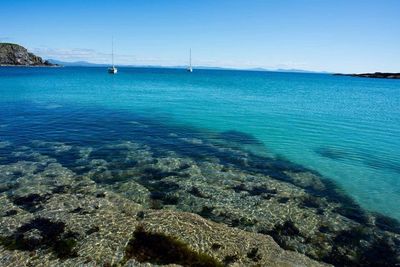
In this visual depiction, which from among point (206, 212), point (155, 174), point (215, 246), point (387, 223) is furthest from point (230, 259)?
point (155, 174)

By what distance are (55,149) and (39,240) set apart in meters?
14.8

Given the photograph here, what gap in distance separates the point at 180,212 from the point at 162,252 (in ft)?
11.5

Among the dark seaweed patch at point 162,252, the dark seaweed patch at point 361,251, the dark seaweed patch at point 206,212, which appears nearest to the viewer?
the dark seaweed patch at point 162,252

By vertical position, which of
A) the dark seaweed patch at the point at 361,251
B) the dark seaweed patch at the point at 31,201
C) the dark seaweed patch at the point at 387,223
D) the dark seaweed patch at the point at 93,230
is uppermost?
the dark seaweed patch at the point at 31,201

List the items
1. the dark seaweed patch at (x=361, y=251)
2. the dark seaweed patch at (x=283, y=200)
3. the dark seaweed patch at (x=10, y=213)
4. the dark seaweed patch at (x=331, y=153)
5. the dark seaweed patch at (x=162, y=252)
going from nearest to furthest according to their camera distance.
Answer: the dark seaweed patch at (x=162, y=252) → the dark seaweed patch at (x=361, y=251) → the dark seaweed patch at (x=10, y=213) → the dark seaweed patch at (x=283, y=200) → the dark seaweed patch at (x=331, y=153)

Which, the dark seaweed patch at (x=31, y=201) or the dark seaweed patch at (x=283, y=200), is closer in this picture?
the dark seaweed patch at (x=31, y=201)

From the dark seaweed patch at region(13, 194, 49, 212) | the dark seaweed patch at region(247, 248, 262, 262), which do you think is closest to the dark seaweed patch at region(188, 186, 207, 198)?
the dark seaweed patch at region(247, 248, 262, 262)

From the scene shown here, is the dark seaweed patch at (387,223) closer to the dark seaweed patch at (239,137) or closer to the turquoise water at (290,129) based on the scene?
the turquoise water at (290,129)

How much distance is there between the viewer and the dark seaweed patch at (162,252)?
12.9 meters

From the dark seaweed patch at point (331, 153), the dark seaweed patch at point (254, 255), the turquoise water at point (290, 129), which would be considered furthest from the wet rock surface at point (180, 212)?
the dark seaweed patch at point (331, 153)

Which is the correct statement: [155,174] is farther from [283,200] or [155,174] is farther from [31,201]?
[283,200]

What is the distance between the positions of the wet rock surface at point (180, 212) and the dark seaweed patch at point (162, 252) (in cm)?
7

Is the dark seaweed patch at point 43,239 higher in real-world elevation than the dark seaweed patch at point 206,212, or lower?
higher

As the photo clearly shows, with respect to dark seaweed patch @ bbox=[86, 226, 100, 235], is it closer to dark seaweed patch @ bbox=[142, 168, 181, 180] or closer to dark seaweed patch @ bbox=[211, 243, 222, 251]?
dark seaweed patch @ bbox=[211, 243, 222, 251]
